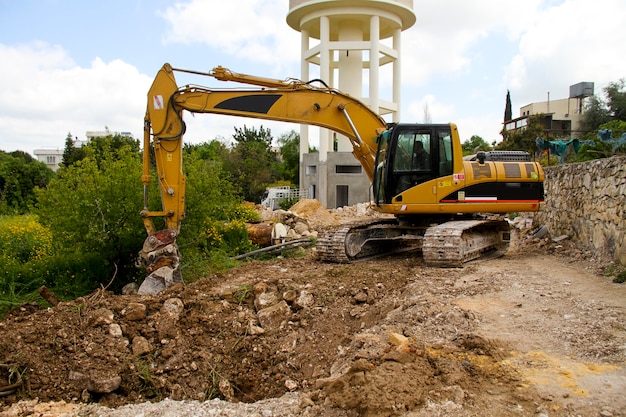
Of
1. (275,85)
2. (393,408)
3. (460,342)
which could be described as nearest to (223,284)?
(275,85)

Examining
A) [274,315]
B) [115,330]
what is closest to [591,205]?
[274,315]

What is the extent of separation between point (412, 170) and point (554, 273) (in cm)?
286

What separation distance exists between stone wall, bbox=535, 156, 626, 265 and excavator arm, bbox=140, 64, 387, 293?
456cm

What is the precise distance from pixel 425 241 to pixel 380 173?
1.62 m

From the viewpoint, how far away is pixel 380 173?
10.4 meters

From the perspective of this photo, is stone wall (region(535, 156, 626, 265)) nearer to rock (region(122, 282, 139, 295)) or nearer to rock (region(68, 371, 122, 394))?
rock (region(68, 371, 122, 394))

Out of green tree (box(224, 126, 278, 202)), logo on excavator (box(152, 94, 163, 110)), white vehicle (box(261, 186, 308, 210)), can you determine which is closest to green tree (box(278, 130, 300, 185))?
green tree (box(224, 126, 278, 202))

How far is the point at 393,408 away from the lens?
396cm

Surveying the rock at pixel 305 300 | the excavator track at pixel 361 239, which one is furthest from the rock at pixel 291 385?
the excavator track at pixel 361 239

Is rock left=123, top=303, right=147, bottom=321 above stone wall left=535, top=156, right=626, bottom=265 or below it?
below

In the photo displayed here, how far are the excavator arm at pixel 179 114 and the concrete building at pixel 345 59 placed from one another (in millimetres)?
20052

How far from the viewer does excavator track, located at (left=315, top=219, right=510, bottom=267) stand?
9.30 metres

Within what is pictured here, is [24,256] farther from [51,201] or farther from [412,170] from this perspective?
[412,170]

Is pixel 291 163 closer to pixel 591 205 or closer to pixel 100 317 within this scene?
pixel 591 205
